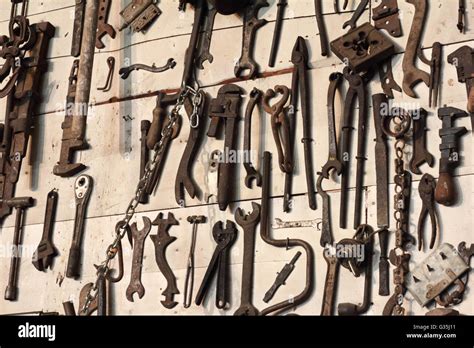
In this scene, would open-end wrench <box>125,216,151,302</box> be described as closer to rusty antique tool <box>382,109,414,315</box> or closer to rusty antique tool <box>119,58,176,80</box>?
rusty antique tool <box>119,58,176,80</box>

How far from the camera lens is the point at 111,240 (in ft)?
17.1

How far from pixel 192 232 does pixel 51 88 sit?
142cm

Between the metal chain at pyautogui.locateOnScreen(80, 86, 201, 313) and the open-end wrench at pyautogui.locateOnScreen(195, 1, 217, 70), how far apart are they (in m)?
0.20

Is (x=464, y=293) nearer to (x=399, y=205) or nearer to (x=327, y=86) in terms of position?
(x=399, y=205)

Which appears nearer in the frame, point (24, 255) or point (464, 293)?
point (464, 293)

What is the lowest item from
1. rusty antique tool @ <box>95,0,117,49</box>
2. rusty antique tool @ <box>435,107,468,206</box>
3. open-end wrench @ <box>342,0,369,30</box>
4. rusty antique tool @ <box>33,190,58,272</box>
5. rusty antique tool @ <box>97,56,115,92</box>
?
rusty antique tool @ <box>33,190,58,272</box>

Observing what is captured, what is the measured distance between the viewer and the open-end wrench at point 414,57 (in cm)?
472

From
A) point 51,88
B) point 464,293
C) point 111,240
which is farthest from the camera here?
point 51,88

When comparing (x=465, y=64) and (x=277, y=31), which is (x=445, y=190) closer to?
(x=465, y=64)

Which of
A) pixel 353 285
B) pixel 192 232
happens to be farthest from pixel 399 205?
pixel 192 232

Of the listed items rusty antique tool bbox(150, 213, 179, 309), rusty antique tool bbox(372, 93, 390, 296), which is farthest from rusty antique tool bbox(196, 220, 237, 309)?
rusty antique tool bbox(372, 93, 390, 296)

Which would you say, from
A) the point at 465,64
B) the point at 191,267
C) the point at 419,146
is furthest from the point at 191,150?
the point at 465,64

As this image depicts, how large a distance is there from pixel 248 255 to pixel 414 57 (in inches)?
50.9

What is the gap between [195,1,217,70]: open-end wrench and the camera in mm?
5316
